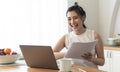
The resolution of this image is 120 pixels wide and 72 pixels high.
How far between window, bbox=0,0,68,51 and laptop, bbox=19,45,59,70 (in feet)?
4.96

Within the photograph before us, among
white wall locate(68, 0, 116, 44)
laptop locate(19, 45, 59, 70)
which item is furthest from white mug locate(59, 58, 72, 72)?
white wall locate(68, 0, 116, 44)

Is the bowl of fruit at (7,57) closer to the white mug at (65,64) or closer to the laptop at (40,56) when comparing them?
the laptop at (40,56)

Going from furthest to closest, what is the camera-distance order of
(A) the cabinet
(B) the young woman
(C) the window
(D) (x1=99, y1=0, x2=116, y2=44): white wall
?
(D) (x1=99, y1=0, x2=116, y2=44): white wall → (A) the cabinet → (C) the window → (B) the young woman

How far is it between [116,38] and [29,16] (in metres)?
1.48

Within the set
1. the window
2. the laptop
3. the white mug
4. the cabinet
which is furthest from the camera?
the cabinet

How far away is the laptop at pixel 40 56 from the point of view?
1.77 m

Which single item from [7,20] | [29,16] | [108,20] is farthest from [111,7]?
[7,20]

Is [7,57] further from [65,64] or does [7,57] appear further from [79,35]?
[79,35]

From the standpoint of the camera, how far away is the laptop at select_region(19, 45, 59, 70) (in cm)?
177

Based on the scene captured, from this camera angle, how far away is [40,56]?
1.82m

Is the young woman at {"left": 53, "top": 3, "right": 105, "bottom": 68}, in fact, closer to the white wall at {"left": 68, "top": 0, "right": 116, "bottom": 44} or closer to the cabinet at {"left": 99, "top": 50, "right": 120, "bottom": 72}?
the cabinet at {"left": 99, "top": 50, "right": 120, "bottom": 72}

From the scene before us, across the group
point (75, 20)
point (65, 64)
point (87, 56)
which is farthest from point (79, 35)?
point (65, 64)

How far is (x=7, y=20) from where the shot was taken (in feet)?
11.1

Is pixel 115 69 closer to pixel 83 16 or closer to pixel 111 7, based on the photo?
pixel 111 7
